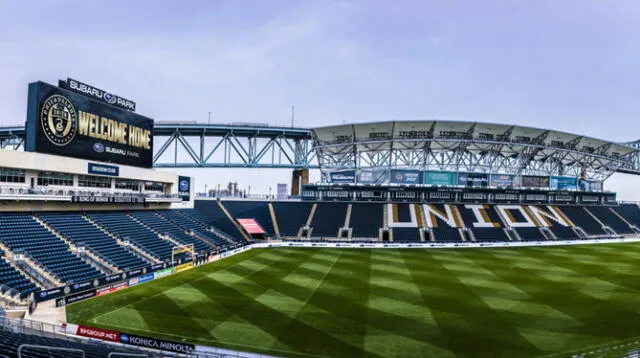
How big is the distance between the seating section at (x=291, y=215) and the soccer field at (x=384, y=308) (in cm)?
2025

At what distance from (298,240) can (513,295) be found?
33.7 m

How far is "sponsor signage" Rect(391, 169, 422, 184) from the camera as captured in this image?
6091 centimetres

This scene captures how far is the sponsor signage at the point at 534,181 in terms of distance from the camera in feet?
210

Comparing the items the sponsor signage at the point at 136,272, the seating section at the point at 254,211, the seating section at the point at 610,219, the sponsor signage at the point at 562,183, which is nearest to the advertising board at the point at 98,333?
the sponsor signage at the point at 136,272

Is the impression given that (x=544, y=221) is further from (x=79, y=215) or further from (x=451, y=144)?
(x=79, y=215)

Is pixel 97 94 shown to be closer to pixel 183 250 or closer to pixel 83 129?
pixel 83 129

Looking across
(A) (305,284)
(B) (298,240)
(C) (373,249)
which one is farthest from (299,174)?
(A) (305,284)

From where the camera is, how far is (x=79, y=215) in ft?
112

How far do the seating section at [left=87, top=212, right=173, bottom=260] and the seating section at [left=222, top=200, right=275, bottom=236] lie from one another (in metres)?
20.9

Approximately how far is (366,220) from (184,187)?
95.0ft

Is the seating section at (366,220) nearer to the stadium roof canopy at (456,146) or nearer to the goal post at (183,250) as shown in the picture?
the stadium roof canopy at (456,146)

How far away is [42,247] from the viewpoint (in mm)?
26641

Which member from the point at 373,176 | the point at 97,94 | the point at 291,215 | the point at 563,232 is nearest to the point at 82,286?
the point at 97,94

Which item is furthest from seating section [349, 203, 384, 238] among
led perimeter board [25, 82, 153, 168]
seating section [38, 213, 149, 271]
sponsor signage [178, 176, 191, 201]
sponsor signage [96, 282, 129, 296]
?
sponsor signage [96, 282, 129, 296]
